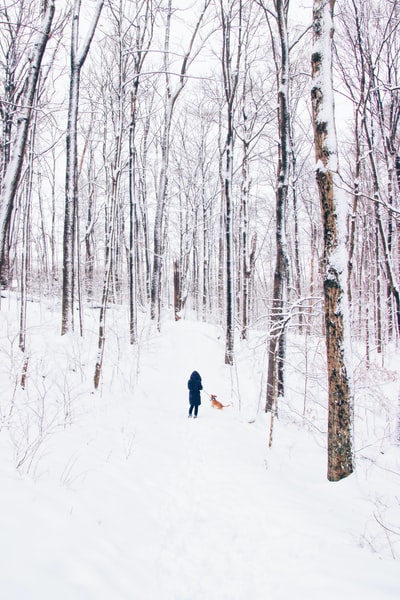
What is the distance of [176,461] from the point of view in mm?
5328

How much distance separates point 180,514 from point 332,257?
3.68 meters

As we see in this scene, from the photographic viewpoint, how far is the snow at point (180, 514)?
7.86 ft

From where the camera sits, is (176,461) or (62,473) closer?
(62,473)

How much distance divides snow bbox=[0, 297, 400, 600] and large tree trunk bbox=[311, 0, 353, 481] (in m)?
0.62

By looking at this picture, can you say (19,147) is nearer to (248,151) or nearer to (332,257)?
(332,257)

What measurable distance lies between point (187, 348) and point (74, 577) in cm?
1251

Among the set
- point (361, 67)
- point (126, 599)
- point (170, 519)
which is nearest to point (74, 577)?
point (126, 599)

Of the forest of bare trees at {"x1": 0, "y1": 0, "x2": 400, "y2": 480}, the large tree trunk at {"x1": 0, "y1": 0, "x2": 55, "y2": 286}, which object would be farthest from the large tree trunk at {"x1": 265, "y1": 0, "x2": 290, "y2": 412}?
the large tree trunk at {"x1": 0, "y1": 0, "x2": 55, "y2": 286}

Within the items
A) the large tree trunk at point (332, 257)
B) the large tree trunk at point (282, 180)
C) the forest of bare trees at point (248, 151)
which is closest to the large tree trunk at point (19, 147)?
the forest of bare trees at point (248, 151)

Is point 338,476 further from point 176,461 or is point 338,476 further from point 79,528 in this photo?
point 79,528

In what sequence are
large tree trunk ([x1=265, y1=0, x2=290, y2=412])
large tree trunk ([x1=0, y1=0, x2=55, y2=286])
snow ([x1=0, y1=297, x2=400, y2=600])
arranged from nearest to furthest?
snow ([x1=0, y1=297, x2=400, y2=600])
large tree trunk ([x1=0, y1=0, x2=55, y2=286])
large tree trunk ([x1=265, y1=0, x2=290, y2=412])

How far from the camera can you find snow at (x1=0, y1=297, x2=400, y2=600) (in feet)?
7.86

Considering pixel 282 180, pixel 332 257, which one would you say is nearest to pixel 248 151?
pixel 282 180

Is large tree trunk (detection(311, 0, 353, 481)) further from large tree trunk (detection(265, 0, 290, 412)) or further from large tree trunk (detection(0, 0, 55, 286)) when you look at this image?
large tree trunk (detection(0, 0, 55, 286))
